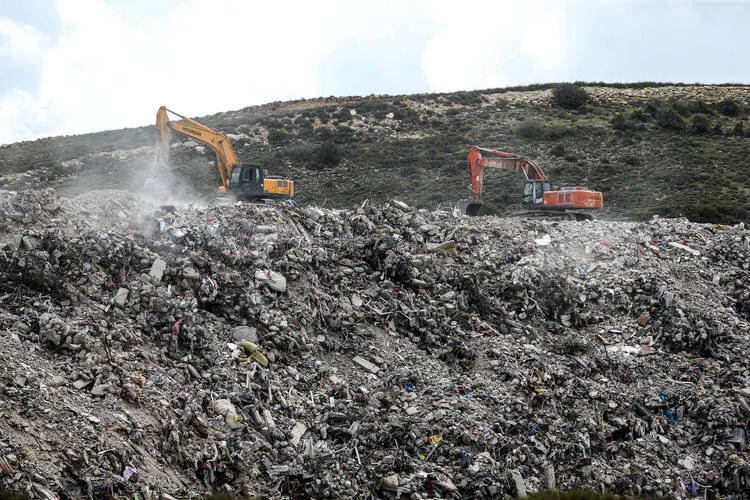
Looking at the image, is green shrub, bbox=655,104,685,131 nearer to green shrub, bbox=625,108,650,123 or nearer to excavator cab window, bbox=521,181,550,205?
green shrub, bbox=625,108,650,123

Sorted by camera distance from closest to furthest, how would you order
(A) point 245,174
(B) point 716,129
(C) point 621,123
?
(A) point 245,174 → (B) point 716,129 → (C) point 621,123

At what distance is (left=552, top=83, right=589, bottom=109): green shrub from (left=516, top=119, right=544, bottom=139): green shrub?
Answer: 212 inches

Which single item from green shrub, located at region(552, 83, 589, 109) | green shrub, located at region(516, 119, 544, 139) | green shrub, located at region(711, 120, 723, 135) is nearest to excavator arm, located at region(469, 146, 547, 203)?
green shrub, located at region(516, 119, 544, 139)

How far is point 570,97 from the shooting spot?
39281mm

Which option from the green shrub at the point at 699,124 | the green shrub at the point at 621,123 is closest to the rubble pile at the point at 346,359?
the green shrub at the point at 621,123

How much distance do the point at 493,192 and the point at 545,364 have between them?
19.3 m

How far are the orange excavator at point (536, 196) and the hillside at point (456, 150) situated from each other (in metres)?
7.06

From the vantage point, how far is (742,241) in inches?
543

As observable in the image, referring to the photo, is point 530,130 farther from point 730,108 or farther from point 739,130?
point 730,108

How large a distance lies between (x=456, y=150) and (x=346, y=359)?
2528 centimetres

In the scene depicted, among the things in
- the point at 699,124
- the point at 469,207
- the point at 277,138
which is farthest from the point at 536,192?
the point at 699,124

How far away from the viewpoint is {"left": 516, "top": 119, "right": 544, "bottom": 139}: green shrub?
34.1 meters

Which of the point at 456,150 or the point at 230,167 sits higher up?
the point at 456,150

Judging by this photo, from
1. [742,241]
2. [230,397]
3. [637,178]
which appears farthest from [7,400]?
[637,178]
